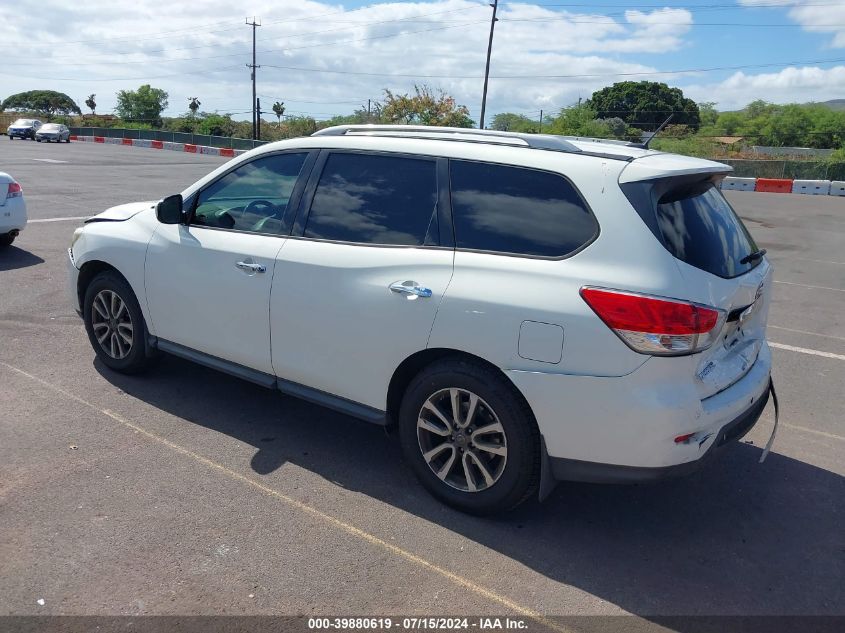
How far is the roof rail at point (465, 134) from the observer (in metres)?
3.77

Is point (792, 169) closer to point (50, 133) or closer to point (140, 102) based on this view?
point (50, 133)

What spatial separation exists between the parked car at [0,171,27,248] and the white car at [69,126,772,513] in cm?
582

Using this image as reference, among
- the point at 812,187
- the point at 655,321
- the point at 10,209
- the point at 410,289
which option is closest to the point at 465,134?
the point at 410,289

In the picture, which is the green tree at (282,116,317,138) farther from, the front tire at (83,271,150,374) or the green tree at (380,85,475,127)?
the front tire at (83,271,150,374)

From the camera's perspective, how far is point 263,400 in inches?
201

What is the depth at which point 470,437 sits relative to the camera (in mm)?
3598

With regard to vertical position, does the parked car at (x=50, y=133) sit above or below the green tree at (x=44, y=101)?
below

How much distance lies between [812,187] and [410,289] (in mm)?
27400

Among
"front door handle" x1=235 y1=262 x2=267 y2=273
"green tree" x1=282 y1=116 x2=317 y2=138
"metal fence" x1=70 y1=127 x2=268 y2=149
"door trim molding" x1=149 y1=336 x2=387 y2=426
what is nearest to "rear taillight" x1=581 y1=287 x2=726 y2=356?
"door trim molding" x1=149 y1=336 x2=387 y2=426

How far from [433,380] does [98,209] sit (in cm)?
1231

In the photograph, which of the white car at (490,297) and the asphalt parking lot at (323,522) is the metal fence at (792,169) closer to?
the asphalt parking lot at (323,522)

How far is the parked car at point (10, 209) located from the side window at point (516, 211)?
7705mm

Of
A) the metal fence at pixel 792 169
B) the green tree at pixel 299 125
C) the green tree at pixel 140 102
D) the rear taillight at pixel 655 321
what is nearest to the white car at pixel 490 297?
the rear taillight at pixel 655 321

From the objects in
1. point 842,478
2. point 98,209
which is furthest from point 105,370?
point 98,209
